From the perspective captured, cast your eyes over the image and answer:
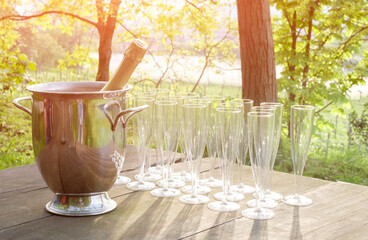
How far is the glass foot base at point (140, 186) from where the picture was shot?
5.87ft

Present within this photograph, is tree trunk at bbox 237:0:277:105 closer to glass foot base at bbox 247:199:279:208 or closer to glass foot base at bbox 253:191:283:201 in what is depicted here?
glass foot base at bbox 253:191:283:201

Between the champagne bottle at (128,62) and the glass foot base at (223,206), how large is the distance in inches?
19.2

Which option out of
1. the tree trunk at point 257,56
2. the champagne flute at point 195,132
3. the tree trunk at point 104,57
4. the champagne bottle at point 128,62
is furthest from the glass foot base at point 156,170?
the tree trunk at point 104,57

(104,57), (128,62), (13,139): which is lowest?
(13,139)

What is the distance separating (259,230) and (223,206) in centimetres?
21

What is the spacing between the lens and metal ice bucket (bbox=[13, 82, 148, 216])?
1469mm

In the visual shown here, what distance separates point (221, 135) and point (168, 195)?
0.36 m

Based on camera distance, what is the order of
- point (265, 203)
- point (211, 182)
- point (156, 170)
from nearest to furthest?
1. point (265, 203)
2. point (211, 182)
3. point (156, 170)

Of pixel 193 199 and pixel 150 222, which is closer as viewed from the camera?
pixel 150 222

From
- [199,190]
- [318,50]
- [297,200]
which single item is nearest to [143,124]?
[199,190]

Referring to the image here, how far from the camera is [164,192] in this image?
1726 millimetres

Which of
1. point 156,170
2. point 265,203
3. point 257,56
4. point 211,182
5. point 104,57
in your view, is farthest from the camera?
point 104,57

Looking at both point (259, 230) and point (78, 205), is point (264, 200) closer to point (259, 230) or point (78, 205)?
point (259, 230)

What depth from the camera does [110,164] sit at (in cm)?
153
